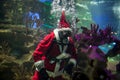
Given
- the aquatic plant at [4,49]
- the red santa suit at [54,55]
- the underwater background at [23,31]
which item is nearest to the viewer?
the red santa suit at [54,55]

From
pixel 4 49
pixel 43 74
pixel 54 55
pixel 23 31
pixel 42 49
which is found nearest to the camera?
pixel 43 74

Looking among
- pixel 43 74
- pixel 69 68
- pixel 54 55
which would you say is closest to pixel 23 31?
pixel 54 55

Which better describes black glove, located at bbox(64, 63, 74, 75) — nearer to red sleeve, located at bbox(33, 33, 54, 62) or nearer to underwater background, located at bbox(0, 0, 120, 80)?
red sleeve, located at bbox(33, 33, 54, 62)

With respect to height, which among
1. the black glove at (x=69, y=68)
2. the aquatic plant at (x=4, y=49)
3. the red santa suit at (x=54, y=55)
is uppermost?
the red santa suit at (x=54, y=55)

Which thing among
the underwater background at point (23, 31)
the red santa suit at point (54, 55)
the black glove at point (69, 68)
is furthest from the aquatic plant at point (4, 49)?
the black glove at point (69, 68)

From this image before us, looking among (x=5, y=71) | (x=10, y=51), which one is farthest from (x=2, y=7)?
(x=5, y=71)

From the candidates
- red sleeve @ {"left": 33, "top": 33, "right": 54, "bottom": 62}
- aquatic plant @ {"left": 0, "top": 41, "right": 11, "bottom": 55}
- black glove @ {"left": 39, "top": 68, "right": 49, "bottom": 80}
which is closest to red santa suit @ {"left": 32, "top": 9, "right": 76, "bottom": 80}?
red sleeve @ {"left": 33, "top": 33, "right": 54, "bottom": 62}

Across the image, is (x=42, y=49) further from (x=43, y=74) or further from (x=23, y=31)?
(x=23, y=31)

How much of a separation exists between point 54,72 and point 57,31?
3.11 feet

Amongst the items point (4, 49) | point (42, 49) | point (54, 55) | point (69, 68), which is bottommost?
point (4, 49)

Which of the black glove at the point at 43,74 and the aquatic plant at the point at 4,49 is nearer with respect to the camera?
the black glove at the point at 43,74

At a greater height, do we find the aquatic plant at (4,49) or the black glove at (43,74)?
the black glove at (43,74)

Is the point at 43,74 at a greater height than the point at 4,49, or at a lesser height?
greater

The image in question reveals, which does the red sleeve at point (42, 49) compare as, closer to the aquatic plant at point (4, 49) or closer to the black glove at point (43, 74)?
the black glove at point (43, 74)
